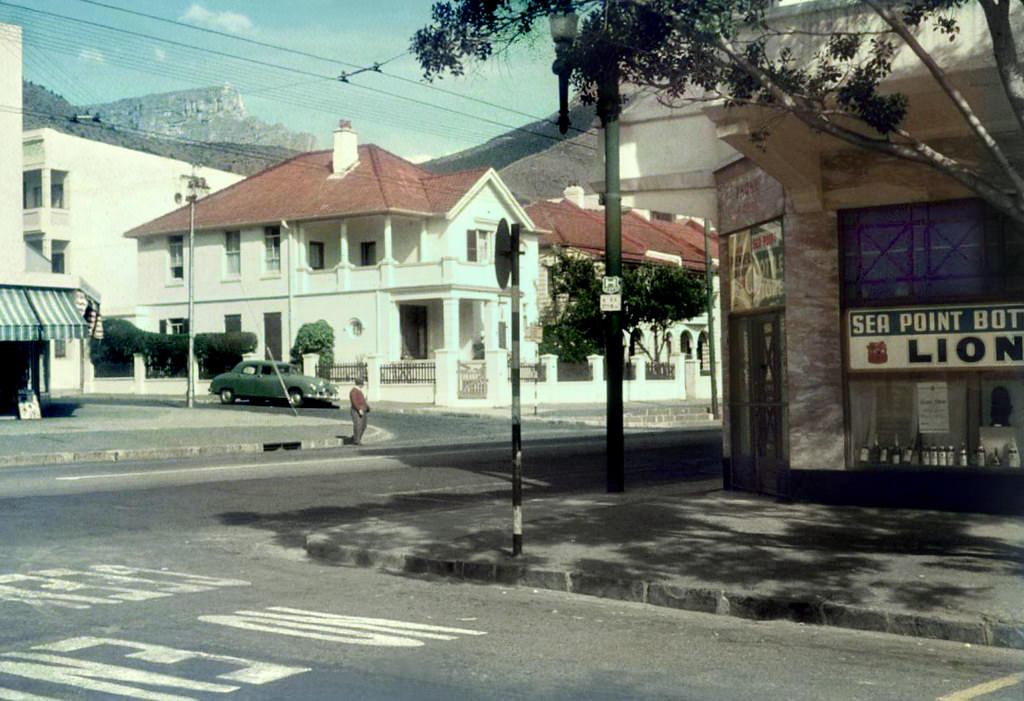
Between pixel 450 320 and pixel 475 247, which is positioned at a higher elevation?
pixel 475 247

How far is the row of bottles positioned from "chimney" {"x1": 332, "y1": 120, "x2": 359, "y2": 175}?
42.9 m

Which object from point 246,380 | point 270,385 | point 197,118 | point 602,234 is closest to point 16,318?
point 270,385

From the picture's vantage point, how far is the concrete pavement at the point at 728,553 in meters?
Result: 7.93

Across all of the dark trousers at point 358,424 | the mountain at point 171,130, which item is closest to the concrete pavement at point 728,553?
the dark trousers at point 358,424

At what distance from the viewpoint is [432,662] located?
6473mm

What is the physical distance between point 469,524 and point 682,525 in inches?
80.7

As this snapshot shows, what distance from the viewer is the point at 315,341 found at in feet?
164

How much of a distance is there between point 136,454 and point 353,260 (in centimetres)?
2754

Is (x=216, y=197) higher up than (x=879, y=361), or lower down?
higher up

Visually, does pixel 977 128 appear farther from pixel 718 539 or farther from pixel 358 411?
pixel 358 411

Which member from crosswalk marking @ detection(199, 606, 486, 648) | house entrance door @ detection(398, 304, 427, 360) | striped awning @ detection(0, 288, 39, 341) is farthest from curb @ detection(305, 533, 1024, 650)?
house entrance door @ detection(398, 304, 427, 360)

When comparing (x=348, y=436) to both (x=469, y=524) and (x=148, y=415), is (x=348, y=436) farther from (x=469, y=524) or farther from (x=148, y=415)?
(x=469, y=524)

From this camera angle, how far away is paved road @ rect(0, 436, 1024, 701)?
5953 mm

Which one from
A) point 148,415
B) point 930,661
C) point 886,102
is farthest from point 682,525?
point 148,415
